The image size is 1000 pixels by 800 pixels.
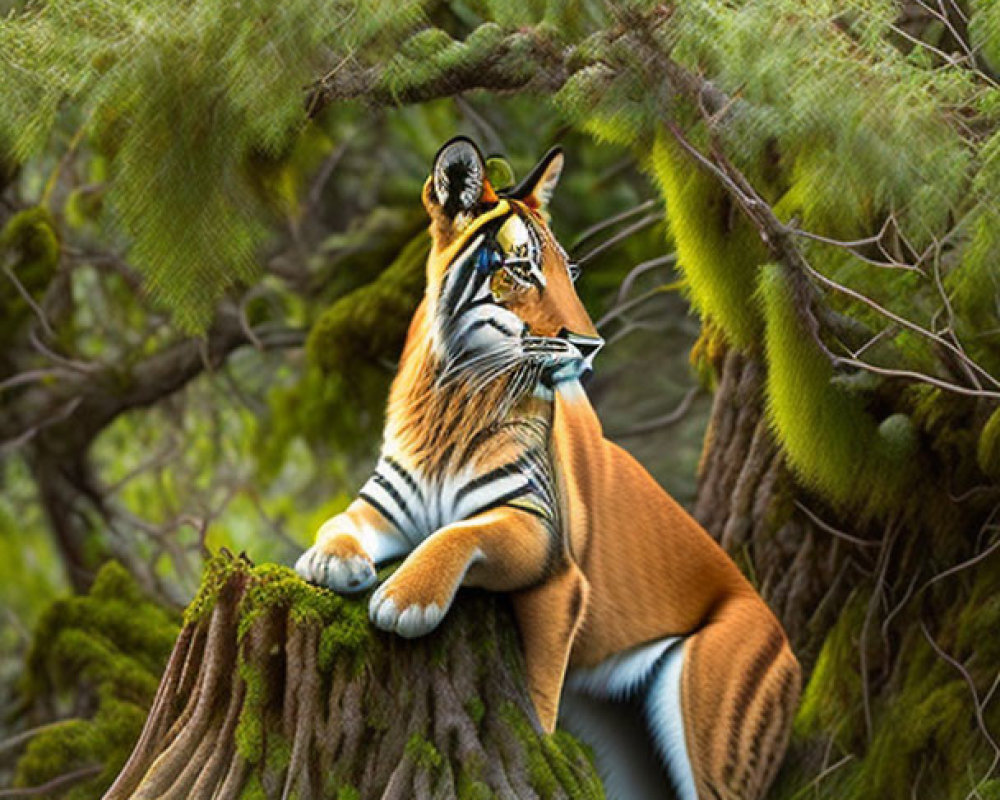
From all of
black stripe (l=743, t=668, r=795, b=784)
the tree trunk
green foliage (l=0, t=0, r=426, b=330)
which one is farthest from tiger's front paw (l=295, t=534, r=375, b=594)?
the tree trunk

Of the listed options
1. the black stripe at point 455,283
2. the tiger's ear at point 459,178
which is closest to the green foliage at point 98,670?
the black stripe at point 455,283

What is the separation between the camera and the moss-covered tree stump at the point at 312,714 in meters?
3.53

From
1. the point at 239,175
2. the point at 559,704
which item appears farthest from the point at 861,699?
the point at 239,175

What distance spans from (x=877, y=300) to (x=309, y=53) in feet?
5.01

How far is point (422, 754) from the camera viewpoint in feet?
11.7

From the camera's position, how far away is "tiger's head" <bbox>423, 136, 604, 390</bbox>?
12.9 feet

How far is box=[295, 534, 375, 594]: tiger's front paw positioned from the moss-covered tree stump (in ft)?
0.10

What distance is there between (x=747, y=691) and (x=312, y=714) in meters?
1.19

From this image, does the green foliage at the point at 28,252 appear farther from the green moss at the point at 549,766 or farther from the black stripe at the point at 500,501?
the green moss at the point at 549,766

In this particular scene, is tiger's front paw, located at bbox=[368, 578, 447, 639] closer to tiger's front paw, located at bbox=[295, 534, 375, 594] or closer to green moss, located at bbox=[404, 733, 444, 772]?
tiger's front paw, located at bbox=[295, 534, 375, 594]

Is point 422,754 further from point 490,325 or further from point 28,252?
point 28,252

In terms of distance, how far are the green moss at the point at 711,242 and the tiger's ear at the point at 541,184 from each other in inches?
9.7

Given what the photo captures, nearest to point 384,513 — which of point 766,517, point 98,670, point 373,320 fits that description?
point 766,517

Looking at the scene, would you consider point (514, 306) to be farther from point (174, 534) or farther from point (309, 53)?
point (174, 534)
